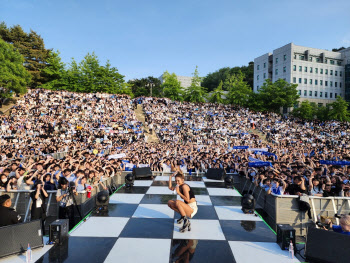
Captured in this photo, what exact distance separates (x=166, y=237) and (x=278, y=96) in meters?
53.8

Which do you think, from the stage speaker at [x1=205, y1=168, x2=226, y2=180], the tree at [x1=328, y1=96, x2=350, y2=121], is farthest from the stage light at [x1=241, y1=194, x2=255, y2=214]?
the tree at [x1=328, y1=96, x2=350, y2=121]

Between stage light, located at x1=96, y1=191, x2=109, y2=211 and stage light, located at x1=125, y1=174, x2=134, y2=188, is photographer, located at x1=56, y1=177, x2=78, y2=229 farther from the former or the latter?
stage light, located at x1=125, y1=174, x2=134, y2=188

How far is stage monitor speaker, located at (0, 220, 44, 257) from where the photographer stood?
4.20 meters

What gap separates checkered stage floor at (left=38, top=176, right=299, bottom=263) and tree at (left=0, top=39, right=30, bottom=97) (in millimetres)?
37016

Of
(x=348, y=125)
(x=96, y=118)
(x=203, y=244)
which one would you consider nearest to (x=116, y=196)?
(x=203, y=244)

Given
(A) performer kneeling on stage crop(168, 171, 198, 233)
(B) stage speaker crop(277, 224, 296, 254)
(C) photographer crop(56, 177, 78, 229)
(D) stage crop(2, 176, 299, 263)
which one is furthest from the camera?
(C) photographer crop(56, 177, 78, 229)

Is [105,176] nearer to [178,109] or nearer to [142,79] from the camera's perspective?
[178,109]

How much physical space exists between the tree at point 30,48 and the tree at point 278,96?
184 ft

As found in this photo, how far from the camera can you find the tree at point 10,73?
111ft

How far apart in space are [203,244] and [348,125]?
43.8 metres

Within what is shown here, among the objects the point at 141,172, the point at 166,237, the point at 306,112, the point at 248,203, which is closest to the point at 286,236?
the point at 248,203

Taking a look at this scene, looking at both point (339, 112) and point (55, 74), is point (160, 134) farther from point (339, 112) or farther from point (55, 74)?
point (339, 112)

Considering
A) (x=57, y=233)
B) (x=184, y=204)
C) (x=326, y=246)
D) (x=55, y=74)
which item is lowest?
(x=57, y=233)

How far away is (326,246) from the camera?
3.88 meters
